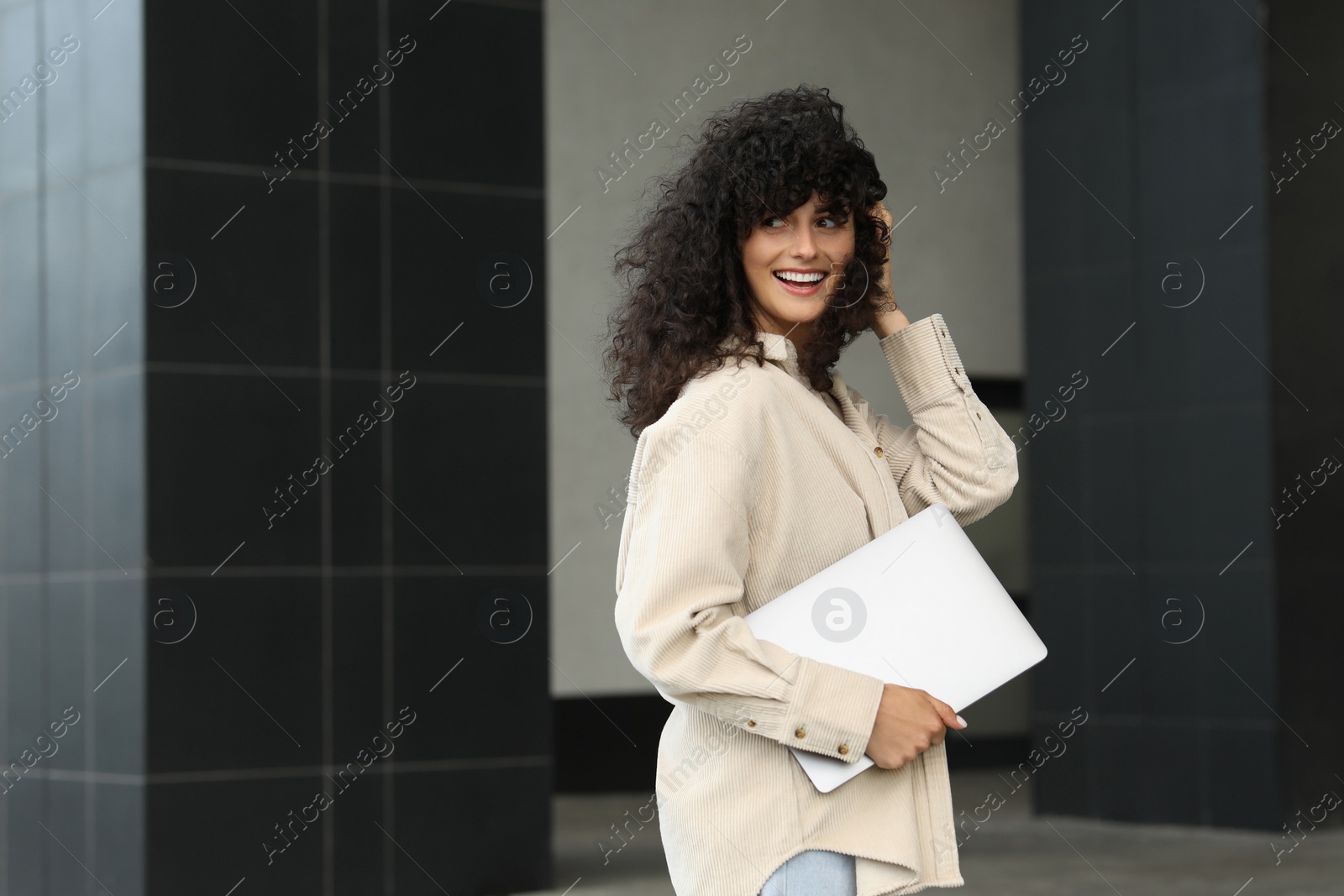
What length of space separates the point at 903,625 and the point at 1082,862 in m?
5.48

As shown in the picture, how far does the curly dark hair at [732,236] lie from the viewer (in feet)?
6.55

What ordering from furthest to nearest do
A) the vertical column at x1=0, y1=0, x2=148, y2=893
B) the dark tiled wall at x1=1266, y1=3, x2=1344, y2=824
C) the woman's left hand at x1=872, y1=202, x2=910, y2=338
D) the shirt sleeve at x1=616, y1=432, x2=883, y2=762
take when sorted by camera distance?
the dark tiled wall at x1=1266, y1=3, x2=1344, y2=824 → the vertical column at x1=0, y1=0, x2=148, y2=893 → the woman's left hand at x1=872, y1=202, x2=910, y2=338 → the shirt sleeve at x1=616, y1=432, x2=883, y2=762

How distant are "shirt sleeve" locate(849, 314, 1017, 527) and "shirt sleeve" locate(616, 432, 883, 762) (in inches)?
14.9

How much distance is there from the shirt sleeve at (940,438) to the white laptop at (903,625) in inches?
10.4

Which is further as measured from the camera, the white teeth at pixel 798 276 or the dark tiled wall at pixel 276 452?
the dark tiled wall at pixel 276 452

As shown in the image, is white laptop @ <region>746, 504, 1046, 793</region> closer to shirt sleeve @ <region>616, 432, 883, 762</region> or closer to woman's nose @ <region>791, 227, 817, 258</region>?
shirt sleeve @ <region>616, 432, 883, 762</region>

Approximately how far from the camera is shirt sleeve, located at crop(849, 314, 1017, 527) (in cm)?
218

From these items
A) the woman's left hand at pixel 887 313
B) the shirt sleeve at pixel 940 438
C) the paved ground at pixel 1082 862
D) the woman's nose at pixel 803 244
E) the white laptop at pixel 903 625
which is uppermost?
the woman's nose at pixel 803 244

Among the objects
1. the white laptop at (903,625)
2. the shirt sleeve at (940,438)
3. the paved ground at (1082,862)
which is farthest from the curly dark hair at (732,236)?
A: the paved ground at (1082,862)

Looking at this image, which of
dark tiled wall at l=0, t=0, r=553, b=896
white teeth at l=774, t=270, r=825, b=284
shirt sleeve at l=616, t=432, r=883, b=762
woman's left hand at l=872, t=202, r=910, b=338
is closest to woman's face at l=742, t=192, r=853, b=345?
white teeth at l=774, t=270, r=825, b=284

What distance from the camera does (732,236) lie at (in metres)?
2.04

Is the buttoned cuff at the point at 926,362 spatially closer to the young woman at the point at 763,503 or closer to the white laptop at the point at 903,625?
the young woman at the point at 763,503

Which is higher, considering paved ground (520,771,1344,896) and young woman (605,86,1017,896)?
young woman (605,86,1017,896)

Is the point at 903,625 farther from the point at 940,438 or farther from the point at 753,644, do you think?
the point at 940,438
